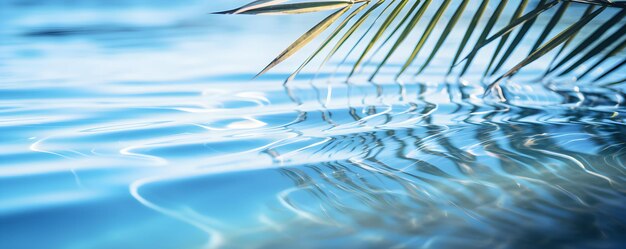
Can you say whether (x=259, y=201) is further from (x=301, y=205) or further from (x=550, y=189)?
(x=550, y=189)

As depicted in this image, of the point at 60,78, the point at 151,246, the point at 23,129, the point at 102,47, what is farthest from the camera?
the point at 102,47

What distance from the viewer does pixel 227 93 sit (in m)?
1.50

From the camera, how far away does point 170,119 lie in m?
1.16

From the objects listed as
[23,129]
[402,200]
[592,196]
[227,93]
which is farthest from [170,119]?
[592,196]

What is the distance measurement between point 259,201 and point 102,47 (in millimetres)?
1868

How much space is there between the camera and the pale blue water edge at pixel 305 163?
604 millimetres

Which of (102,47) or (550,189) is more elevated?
(102,47)

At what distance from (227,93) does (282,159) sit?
0.67 m

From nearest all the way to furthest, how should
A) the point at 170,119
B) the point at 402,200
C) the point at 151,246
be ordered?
the point at 151,246 → the point at 402,200 → the point at 170,119

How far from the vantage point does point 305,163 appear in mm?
829

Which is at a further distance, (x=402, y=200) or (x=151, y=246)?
(x=402, y=200)

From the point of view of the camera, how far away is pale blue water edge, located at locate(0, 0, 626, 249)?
60 cm

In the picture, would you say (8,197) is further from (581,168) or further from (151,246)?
(581,168)

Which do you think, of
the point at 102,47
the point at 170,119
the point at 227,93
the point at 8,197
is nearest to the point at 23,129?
the point at 170,119
